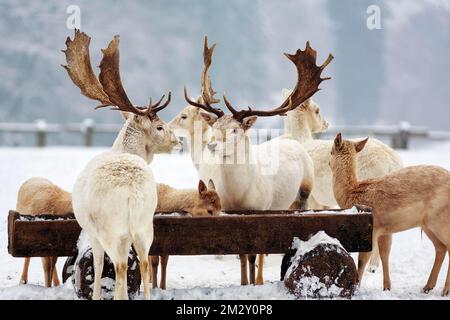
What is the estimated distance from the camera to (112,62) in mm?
6375

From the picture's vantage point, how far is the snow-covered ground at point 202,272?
18.7ft

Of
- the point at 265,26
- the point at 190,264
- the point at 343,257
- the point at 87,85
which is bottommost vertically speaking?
the point at 190,264

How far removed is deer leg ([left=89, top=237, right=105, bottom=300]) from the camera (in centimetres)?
512

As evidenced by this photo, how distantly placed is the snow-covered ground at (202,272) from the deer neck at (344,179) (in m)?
0.74

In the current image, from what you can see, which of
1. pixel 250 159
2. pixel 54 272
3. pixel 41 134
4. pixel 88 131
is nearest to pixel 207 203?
pixel 250 159

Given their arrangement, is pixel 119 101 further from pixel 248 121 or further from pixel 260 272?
pixel 260 272

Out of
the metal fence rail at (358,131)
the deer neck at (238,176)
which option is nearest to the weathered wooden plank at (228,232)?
the deer neck at (238,176)

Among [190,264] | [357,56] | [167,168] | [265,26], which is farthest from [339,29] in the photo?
[190,264]

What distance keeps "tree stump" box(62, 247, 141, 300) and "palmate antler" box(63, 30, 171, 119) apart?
136cm

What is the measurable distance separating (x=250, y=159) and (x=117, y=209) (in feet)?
6.25

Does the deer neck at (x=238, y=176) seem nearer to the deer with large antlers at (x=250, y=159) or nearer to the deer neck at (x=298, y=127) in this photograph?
the deer with large antlers at (x=250, y=159)

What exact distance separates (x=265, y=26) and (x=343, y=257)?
1366 inches
